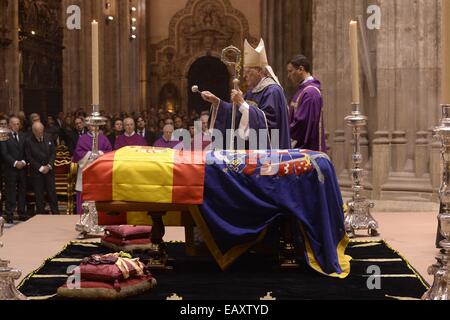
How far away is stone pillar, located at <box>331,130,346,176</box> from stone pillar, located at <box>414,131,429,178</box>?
1.35m

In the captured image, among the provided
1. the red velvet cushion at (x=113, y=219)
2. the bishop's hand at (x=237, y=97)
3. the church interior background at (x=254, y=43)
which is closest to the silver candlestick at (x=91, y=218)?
the red velvet cushion at (x=113, y=219)

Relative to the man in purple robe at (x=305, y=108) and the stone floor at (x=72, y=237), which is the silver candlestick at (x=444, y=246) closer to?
the stone floor at (x=72, y=237)

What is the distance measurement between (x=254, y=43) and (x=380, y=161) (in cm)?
2205

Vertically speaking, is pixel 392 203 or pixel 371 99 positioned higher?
pixel 371 99

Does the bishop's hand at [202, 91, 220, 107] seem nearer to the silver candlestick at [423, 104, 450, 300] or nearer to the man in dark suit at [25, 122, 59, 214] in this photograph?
the silver candlestick at [423, 104, 450, 300]

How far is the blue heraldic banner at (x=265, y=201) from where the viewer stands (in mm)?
6477

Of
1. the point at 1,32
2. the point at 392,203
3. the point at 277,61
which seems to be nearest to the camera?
the point at 392,203

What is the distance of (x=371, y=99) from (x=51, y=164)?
5.16 m

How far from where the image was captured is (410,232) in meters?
8.83

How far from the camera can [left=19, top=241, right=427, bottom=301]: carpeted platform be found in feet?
18.5

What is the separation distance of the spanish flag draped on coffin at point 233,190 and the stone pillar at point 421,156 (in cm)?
470

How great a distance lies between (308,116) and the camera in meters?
8.43
